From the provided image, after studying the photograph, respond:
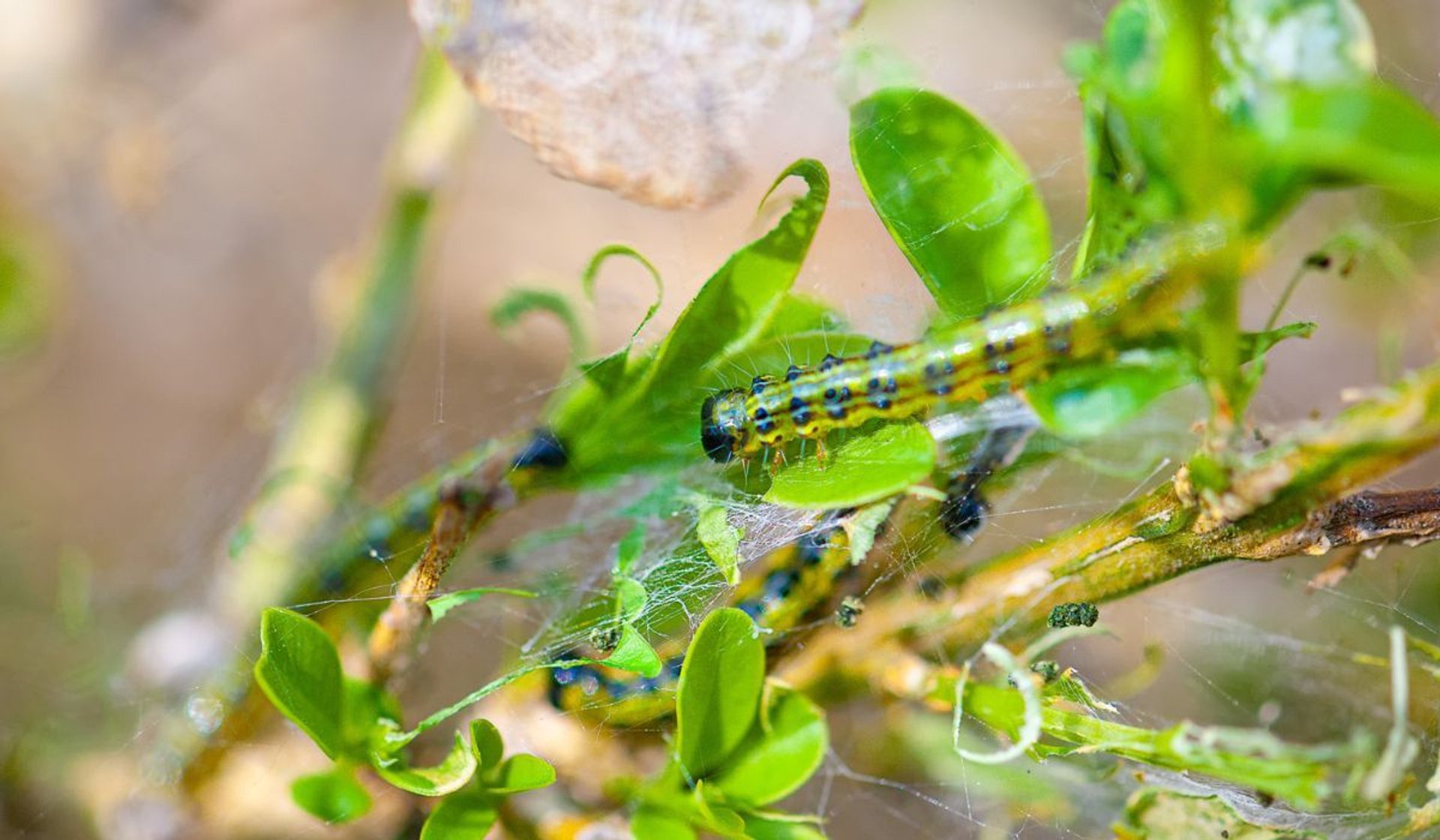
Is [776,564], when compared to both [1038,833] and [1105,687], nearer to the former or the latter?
[1105,687]

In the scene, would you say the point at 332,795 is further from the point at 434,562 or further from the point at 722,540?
the point at 722,540

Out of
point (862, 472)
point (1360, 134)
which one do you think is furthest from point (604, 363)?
point (1360, 134)

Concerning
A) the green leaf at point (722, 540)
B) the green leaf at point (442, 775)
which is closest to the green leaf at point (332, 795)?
the green leaf at point (442, 775)

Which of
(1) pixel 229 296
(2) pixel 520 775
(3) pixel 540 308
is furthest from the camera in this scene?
(1) pixel 229 296

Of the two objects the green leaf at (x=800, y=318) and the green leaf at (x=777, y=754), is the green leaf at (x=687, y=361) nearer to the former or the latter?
the green leaf at (x=800, y=318)

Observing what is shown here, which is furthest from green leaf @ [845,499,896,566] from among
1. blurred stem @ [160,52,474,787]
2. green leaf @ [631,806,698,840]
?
blurred stem @ [160,52,474,787]
